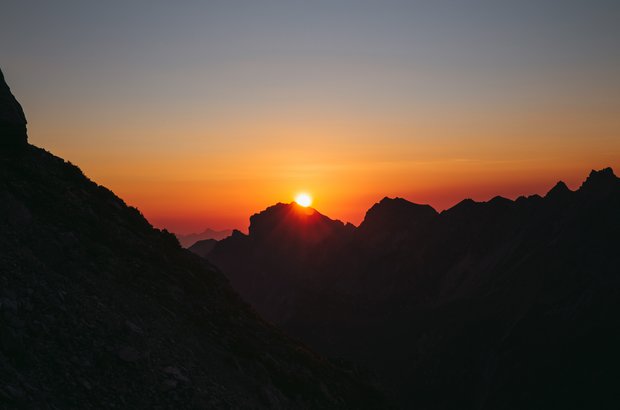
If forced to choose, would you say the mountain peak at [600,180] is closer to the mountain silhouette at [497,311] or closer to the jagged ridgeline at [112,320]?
the mountain silhouette at [497,311]

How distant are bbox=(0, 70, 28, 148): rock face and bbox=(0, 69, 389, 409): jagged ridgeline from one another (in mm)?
83

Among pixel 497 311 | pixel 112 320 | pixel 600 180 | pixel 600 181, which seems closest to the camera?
pixel 112 320

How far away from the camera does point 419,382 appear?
367ft

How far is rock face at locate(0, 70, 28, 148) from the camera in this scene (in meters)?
33.0

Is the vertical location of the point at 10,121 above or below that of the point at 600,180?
below

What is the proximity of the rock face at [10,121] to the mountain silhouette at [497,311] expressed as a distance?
81519mm

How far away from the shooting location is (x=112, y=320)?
2297cm

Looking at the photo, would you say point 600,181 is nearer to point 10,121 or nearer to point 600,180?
point 600,180

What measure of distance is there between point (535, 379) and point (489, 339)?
16.6 m

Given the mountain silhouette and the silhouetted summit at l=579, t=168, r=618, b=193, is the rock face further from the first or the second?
the silhouetted summit at l=579, t=168, r=618, b=193

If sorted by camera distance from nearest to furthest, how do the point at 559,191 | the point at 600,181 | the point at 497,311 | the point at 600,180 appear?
the point at 497,311, the point at 600,181, the point at 600,180, the point at 559,191

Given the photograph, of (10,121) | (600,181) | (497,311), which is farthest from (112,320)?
(600,181)

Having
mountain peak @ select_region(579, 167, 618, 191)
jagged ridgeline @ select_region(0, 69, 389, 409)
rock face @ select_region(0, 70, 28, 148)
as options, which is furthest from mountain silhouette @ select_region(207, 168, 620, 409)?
rock face @ select_region(0, 70, 28, 148)

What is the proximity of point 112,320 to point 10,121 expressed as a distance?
59.4 feet
